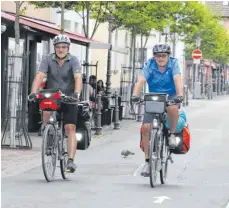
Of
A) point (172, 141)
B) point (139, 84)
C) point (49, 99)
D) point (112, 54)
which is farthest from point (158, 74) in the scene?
point (112, 54)

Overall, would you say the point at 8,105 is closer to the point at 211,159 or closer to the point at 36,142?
the point at 36,142

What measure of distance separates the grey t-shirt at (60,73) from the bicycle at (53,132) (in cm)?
22

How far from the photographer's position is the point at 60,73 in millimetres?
10367

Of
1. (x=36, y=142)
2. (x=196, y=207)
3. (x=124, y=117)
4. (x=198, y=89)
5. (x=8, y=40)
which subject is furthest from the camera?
(x=198, y=89)

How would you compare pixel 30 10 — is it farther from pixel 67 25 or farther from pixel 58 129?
pixel 58 129

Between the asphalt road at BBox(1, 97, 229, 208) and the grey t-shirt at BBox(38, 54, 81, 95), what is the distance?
1117mm

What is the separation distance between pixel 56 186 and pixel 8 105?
6201 mm

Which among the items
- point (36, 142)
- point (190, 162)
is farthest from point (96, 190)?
point (36, 142)

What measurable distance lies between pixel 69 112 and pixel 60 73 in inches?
18.6

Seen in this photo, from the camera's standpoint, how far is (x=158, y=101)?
1002cm

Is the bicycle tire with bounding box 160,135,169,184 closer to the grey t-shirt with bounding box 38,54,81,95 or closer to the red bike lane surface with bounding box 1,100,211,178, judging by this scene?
the grey t-shirt with bounding box 38,54,81,95

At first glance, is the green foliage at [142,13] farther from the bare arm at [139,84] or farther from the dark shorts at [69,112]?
the bare arm at [139,84]

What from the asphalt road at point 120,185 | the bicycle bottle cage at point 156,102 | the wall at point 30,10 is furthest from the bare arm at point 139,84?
the wall at point 30,10

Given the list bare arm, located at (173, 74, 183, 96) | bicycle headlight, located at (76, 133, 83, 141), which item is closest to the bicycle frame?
bicycle headlight, located at (76, 133, 83, 141)
